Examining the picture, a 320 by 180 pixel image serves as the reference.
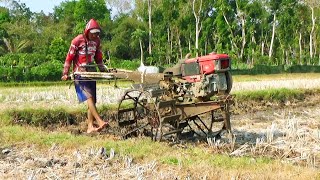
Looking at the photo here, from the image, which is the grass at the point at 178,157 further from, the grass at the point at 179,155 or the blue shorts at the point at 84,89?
the blue shorts at the point at 84,89

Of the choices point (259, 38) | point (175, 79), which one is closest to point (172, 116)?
point (175, 79)

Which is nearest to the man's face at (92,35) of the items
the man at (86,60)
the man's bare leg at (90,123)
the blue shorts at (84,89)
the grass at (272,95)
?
the man at (86,60)

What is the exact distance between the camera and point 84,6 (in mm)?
42844

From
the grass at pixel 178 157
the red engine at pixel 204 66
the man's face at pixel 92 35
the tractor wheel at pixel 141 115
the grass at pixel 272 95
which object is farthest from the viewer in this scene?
the grass at pixel 272 95

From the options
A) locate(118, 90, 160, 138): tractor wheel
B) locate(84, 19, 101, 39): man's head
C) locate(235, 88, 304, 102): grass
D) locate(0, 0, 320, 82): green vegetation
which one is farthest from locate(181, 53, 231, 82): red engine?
locate(0, 0, 320, 82): green vegetation

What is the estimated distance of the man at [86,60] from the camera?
6.80 m

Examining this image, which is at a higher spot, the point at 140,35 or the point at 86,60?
the point at 140,35

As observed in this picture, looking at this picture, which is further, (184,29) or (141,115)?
(184,29)

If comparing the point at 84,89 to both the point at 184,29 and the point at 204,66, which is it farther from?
the point at 184,29

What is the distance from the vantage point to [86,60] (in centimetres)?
696

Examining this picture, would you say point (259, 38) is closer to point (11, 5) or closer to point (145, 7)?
point (145, 7)

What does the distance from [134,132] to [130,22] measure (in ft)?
119

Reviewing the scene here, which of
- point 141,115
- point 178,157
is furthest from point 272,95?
point 178,157

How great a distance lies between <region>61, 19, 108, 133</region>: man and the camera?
6.80 meters
